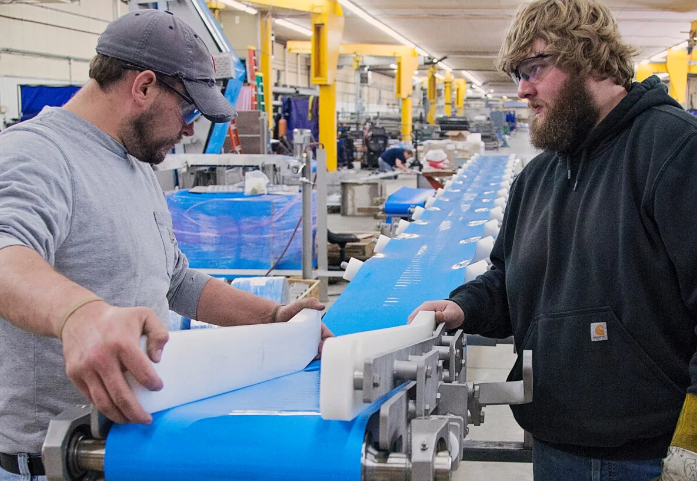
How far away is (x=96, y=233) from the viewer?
1448mm

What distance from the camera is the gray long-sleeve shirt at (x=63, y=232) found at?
127cm

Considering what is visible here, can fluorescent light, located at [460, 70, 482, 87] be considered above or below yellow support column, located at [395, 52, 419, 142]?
above

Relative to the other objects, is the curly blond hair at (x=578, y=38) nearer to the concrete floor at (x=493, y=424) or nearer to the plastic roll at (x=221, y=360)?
the concrete floor at (x=493, y=424)

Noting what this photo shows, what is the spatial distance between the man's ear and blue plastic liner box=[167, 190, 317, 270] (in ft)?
14.0

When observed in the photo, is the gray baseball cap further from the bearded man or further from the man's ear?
the bearded man

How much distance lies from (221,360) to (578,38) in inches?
42.8

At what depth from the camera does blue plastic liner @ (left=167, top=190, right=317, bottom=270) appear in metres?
5.87

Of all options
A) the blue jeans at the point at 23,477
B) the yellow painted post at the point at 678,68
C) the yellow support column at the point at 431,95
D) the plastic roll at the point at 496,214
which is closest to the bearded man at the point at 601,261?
the blue jeans at the point at 23,477

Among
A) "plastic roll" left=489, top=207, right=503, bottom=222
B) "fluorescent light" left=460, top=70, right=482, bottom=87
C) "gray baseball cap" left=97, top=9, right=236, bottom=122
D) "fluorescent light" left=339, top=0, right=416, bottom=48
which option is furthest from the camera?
"fluorescent light" left=460, top=70, right=482, bottom=87

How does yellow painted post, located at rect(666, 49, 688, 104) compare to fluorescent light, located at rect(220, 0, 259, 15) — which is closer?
fluorescent light, located at rect(220, 0, 259, 15)

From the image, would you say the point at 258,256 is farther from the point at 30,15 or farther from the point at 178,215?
the point at 30,15

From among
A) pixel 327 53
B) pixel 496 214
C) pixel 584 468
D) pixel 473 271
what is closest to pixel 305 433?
pixel 584 468

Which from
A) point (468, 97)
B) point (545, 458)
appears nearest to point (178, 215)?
point (545, 458)

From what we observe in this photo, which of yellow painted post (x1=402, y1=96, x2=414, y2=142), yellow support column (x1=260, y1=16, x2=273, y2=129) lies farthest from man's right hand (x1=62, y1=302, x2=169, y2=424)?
yellow painted post (x1=402, y1=96, x2=414, y2=142)
